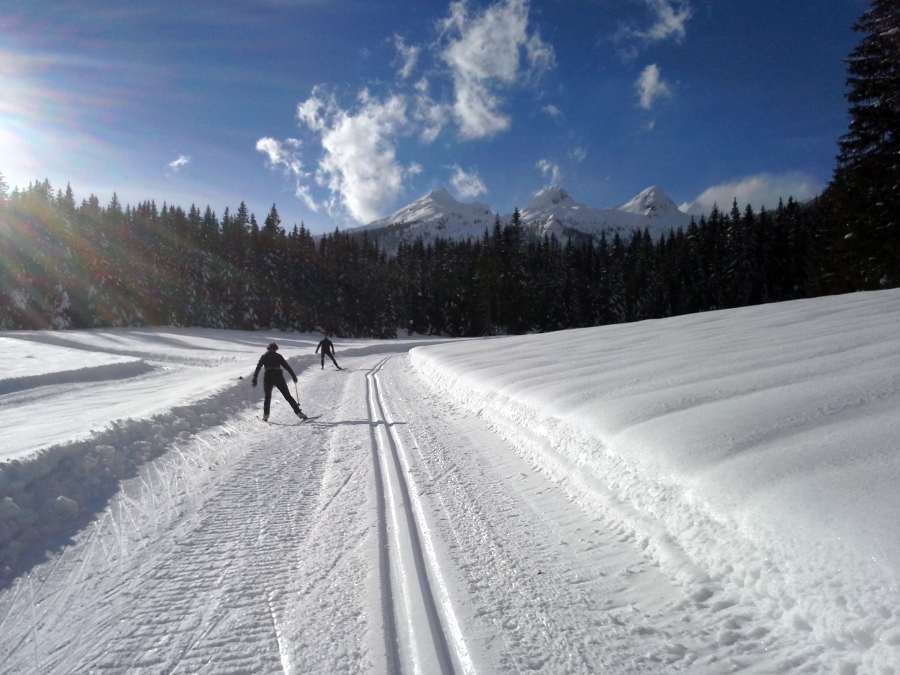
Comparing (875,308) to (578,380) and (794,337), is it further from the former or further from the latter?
(578,380)

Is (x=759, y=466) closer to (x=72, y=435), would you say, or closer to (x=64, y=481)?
(x=64, y=481)

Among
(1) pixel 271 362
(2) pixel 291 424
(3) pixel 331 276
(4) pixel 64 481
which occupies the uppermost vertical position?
(3) pixel 331 276

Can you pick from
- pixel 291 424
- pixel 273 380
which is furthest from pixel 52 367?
pixel 291 424

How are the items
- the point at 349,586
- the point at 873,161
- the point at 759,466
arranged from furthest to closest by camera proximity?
the point at 873,161 → the point at 759,466 → the point at 349,586

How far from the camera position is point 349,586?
3.22m

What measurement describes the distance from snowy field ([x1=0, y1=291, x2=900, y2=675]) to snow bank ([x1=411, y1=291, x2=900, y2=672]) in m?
0.02

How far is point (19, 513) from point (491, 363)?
1082 centimetres

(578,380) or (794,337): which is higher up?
(794,337)

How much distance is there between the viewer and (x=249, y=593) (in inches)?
123

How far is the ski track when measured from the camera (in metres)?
2.57

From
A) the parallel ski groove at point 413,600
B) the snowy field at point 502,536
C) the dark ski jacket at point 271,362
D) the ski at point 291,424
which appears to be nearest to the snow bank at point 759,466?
the snowy field at point 502,536

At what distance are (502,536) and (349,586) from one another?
4.69 ft

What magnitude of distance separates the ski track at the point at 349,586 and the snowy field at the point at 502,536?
0.02 m

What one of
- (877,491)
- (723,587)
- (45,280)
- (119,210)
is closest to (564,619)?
(723,587)
